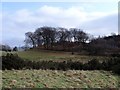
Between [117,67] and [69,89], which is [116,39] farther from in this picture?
[69,89]

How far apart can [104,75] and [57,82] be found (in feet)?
12.2

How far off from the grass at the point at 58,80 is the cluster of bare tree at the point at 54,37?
4017cm

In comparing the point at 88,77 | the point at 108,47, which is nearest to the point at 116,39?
the point at 108,47

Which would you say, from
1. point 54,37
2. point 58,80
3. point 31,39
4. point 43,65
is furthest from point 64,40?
point 58,80

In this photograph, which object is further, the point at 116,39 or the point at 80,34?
the point at 80,34

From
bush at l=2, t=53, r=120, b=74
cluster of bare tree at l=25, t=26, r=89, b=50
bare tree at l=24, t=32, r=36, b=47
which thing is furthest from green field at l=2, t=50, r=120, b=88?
bare tree at l=24, t=32, r=36, b=47

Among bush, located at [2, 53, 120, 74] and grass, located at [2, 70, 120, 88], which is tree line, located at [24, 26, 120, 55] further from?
grass, located at [2, 70, 120, 88]

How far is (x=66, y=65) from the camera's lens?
62.7ft

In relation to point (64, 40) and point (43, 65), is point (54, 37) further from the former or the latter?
point (43, 65)

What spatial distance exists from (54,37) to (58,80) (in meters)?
45.0

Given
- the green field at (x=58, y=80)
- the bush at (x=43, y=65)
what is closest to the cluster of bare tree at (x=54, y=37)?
the bush at (x=43, y=65)

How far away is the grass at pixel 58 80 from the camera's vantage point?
40.6 ft

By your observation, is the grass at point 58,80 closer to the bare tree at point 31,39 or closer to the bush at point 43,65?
the bush at point 43,65

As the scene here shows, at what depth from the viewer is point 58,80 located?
1360 centimetres
